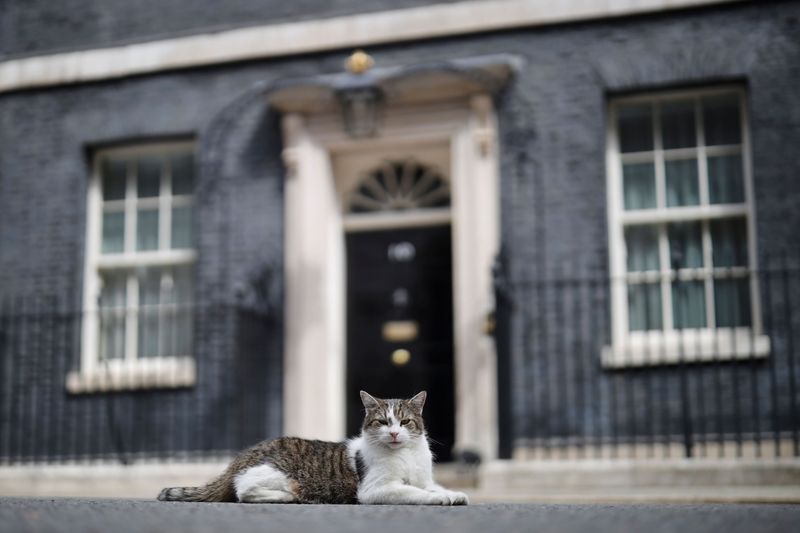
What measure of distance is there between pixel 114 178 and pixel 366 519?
8.43m

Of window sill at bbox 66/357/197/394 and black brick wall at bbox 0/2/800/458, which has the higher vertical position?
black brick wall at bbox 0/2/800/458

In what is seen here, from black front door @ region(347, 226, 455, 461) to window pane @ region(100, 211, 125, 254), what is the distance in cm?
243

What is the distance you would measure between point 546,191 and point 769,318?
7.55 feet

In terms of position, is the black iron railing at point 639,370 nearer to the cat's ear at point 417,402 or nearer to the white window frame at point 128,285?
the white window frame at point 128,285

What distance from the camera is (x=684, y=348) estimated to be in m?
11.1

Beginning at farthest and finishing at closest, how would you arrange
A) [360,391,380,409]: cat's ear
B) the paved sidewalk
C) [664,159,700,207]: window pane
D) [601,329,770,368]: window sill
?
[664,159,700,207]: window pane
[601,329,770,368]: window sill
[360,391,380,409]: cat's ear
the paved sidewalk

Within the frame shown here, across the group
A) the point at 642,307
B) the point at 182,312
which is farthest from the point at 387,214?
the point at 642,307

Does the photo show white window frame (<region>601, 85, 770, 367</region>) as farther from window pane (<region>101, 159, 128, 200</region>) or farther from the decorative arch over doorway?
window pane (<region>101, 159, 128, 200</region>)

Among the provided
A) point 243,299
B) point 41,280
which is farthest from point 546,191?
point 41,280

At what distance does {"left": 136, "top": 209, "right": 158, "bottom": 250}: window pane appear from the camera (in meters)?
13.0

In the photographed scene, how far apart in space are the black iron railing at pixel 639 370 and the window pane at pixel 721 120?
124cm

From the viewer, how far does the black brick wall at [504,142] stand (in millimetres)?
11391

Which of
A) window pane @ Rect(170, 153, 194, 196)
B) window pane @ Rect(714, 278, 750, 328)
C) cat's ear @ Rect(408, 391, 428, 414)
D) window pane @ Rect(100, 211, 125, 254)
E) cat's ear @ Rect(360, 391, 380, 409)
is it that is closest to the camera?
cat's ear @ Rect(360, 391, 380, 409)

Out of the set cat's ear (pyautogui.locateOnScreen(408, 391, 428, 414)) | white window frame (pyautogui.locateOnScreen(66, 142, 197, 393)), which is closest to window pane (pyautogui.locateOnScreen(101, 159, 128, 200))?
white window frame (pyautogui.locateOnScreen(66, 142, 197, 393))
